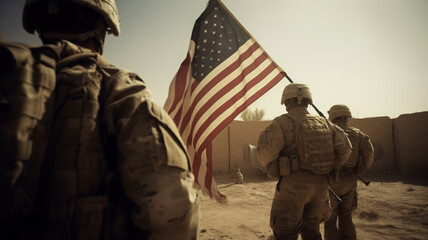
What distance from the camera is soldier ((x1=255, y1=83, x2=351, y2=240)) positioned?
2881 mm

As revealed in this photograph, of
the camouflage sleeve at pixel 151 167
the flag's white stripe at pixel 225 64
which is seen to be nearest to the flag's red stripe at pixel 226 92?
the flag's white stripe at pixel 225 64

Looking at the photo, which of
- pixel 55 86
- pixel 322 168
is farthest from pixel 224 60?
pixel 55 86

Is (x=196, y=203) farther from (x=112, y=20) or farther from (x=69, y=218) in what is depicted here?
(x=112, y=20)

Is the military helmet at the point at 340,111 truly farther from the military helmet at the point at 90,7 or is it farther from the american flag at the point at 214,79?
the military helmet at the point at 90,7

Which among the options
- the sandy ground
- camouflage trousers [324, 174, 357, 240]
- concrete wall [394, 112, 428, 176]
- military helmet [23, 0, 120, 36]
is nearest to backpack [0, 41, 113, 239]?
military helmet [23, 0, 120, 36]

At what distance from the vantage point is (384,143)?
37.4 ft

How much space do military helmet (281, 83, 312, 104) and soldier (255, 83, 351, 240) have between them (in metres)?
0.23

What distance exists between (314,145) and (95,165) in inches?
106

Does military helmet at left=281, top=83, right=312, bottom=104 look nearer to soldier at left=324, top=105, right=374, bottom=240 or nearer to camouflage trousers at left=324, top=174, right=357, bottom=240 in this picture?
soldier at left=324, top=105, right=374, bottom=240

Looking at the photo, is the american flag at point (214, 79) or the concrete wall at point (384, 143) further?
the concrete wall at point (384, 143)

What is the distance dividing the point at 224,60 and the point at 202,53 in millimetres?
358

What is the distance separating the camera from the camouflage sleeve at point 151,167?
0.94 m

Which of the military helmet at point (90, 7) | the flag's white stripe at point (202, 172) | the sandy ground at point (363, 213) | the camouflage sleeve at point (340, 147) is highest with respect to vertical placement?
the military helmet at point (90, 7)

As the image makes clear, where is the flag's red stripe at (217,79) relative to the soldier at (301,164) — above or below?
above
